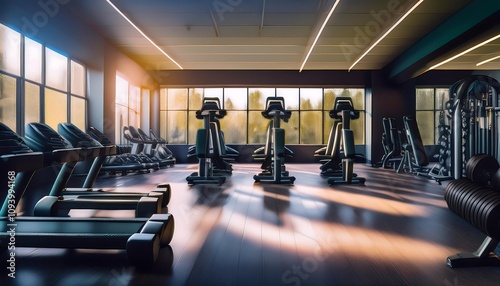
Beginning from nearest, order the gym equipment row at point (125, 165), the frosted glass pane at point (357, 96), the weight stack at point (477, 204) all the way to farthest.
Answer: the weight stack at point (477, 204)
the gym equipment row at point (125, 165)
the frosted glass pane at point (357, 96)

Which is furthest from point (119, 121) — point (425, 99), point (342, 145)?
point (425, 99)

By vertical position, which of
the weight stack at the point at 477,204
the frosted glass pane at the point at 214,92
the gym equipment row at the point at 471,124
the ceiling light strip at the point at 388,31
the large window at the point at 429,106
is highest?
the ceiling light strip at the point at 388,31

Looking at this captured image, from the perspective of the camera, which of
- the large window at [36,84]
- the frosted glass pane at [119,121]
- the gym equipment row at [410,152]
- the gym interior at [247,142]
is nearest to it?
the gym interior at [247,142]

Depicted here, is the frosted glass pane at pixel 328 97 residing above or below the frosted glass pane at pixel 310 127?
above

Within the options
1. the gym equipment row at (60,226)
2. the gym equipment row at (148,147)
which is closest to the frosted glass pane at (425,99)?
the gym equipment row at (148,147)

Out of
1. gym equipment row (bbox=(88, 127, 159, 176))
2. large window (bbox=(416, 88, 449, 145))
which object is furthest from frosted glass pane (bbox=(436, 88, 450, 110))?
gym equipment row (bbox=(88, 127, 159, 176))

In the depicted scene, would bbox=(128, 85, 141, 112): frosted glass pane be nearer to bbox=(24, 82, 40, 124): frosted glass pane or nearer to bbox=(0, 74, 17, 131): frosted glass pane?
bbox=(24, 82, 40, 124): frosted glass pane

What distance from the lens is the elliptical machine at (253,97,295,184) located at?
5.74 m

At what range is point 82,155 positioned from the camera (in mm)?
2605

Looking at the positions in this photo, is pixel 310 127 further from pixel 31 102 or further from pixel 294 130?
pixel 31 102

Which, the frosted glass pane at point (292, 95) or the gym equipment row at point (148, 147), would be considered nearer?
the gym equipment row at point (148, 147)

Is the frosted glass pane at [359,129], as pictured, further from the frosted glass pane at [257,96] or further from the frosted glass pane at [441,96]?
the frosted glass pane at [257,96]

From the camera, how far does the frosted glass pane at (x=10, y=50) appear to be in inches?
174

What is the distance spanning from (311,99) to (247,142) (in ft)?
8.52
